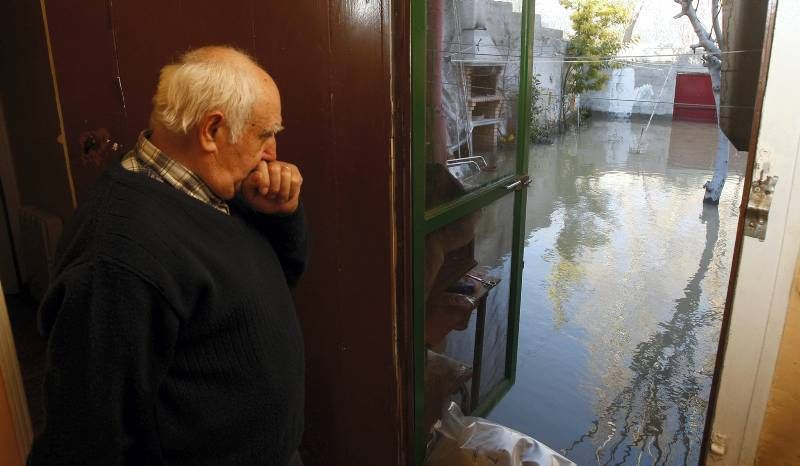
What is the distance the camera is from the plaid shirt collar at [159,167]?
0.90m

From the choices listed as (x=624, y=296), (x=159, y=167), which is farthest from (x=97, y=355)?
(x=624, y=296)

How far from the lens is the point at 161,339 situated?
2.66 ft

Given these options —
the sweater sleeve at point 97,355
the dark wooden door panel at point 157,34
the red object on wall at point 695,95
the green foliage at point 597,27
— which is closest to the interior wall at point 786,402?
the sweater sleeve at point 97,355

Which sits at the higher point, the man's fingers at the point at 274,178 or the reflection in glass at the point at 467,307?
the man's fingers at the point at 274,178

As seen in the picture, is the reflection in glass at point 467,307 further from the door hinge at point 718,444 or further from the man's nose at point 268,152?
the door hinge at point 718,444

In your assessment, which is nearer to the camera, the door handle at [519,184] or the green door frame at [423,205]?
the green door frame at [423,205]

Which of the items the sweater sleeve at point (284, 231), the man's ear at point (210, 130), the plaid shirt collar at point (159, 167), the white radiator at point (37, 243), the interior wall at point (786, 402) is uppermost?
the man's ear at point (210, 130)

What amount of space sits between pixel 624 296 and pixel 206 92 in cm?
346

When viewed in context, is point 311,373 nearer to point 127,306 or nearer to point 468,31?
point 127,306

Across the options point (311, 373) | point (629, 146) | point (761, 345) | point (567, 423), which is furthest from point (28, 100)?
point (629, 146)

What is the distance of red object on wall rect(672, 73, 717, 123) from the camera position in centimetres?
448

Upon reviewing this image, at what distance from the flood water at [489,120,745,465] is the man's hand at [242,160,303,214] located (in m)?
1.39

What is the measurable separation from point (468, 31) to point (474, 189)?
539mm

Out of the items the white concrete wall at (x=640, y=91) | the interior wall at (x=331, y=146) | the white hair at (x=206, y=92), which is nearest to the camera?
the white hair at (x=206, y=92)
